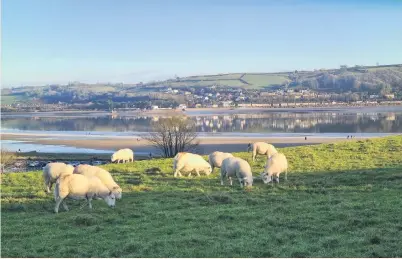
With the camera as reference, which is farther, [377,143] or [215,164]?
[377,143]

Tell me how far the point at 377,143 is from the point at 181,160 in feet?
56.3

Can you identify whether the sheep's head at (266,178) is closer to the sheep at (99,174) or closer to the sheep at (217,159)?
the sheep at (217,159)

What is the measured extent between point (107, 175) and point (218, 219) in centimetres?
588

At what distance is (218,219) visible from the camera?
12688 millimetres

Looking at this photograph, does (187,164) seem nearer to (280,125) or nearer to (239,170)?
(239,170)

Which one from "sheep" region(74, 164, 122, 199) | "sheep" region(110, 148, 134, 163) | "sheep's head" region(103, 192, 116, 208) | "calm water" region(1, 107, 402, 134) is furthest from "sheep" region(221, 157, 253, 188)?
"calm water" region(1, 107, 402, 134)

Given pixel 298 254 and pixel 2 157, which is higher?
pixel 298 254

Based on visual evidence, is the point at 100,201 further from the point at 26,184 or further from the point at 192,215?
the point at 26,184

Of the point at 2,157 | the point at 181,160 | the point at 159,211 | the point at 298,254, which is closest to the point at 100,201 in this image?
the point at 159,211

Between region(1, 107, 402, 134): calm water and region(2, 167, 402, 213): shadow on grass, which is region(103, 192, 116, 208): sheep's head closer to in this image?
region(2, 167, 402, 213): shadow on grass

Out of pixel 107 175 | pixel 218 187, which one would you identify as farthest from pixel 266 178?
pixel 107 175

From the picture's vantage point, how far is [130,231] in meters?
11.7

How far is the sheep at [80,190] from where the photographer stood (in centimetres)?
1440

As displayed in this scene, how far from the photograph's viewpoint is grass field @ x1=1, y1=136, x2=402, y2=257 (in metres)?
9.84
